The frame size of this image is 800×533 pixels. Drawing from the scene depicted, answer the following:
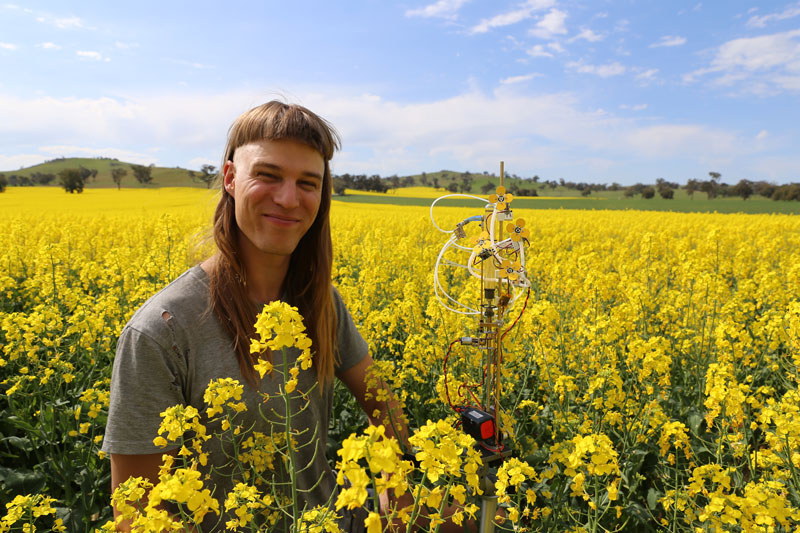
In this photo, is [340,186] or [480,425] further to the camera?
[340,186]

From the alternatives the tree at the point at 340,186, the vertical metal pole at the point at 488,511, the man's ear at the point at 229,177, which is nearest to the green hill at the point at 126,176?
the tree at the point at 340,186

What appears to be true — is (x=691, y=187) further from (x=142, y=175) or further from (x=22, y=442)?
(x=142, y=175)

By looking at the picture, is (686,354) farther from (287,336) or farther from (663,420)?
(287,336)

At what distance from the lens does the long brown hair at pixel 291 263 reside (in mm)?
1763

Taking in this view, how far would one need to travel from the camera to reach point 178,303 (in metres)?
1.71

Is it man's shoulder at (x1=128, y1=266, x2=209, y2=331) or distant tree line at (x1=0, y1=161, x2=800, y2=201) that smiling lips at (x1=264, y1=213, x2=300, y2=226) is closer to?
man's shoulder at (x1=128, y1=266, x2=209, y2=331)

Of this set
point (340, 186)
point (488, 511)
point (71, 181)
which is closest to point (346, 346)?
point (488, 511)

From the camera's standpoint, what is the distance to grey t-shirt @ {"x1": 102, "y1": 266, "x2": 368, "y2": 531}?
1527 mm

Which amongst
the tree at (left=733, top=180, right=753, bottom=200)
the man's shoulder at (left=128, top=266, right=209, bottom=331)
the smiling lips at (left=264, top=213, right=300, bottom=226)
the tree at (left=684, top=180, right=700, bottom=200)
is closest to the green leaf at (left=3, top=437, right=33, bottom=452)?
the man's shoulder at (left=128, top=266, right=209, bottom=331)

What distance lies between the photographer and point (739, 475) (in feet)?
7.50

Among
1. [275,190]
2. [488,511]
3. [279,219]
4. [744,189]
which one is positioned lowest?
[488,511]

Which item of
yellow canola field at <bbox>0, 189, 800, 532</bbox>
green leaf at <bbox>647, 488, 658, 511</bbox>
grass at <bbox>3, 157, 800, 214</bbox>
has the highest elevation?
grass at <bbox>3, 157, 800, 214</bbox>

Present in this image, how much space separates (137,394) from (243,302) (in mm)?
493

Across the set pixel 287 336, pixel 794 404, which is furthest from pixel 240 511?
pixel 794 404
